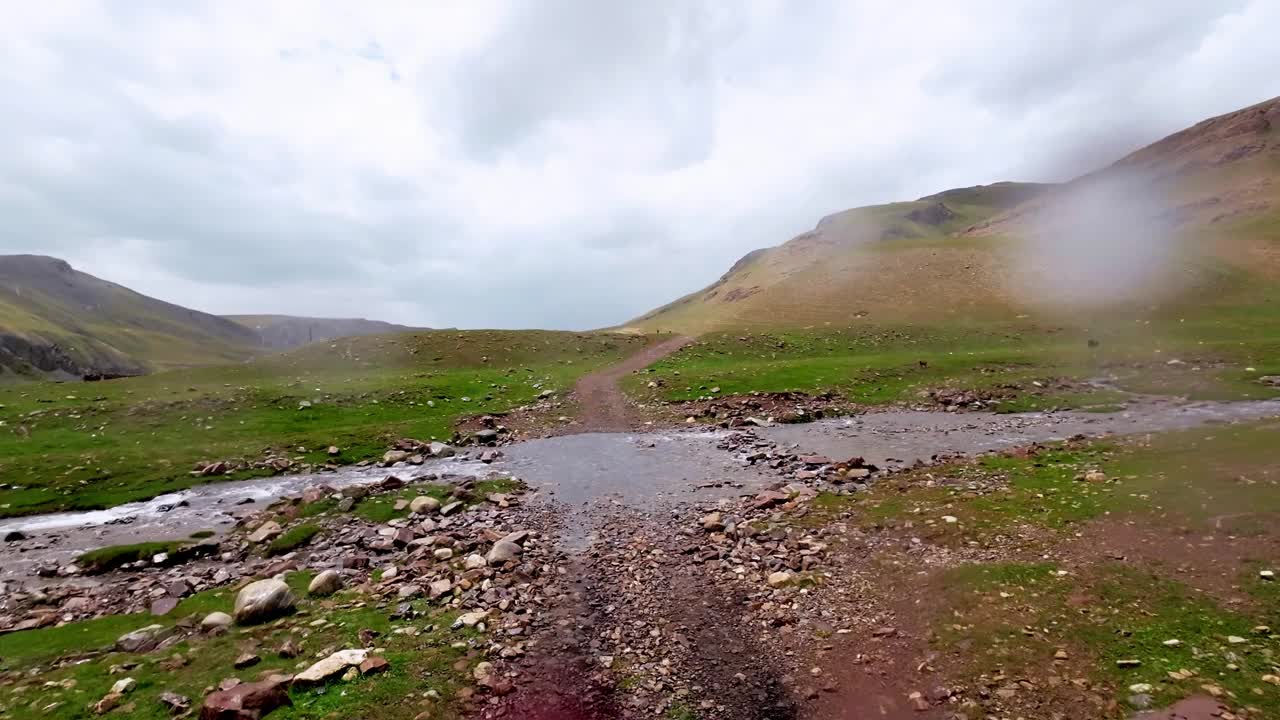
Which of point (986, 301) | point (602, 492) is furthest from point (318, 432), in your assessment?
point (986, 301)

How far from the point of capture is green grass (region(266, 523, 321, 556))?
1752cm

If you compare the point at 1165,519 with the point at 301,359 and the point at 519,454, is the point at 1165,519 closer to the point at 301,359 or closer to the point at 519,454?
the point at 519,454

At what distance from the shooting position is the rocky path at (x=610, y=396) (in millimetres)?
33938

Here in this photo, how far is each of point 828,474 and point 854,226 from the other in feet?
619

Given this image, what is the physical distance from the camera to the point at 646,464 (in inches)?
998

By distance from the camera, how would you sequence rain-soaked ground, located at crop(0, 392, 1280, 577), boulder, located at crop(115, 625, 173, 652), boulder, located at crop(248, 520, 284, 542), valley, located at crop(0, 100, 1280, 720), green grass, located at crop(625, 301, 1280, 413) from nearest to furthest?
valley, located at crop(0, 100, 1280, 720) < boulder, located at crop(115, 625, 173, 652) < boulder, located at crop(248, 520, 284, 542) < rain-soaked ground, located at crop(0, 392, 1280, 577) < green grass, located at crop(625, 301, 1280, 413)

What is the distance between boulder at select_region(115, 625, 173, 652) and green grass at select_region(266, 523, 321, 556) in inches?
220

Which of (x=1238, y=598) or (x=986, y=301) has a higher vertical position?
(x=986, y=301)

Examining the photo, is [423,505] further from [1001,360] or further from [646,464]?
[1001,360]

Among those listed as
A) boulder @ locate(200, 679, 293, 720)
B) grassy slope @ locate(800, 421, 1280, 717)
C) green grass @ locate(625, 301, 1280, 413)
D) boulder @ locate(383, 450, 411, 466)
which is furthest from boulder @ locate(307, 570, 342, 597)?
green grass @ locate(625, 301, 1280, 413)

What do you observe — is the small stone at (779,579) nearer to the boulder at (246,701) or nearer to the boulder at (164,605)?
the boulder at (246,701)

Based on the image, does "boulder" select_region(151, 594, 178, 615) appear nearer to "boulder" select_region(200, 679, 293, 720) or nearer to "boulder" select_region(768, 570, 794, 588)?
"boulder" select_region(200, 679, 293, 720)

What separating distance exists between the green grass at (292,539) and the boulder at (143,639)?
5.60 metres

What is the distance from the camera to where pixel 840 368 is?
42938mm
